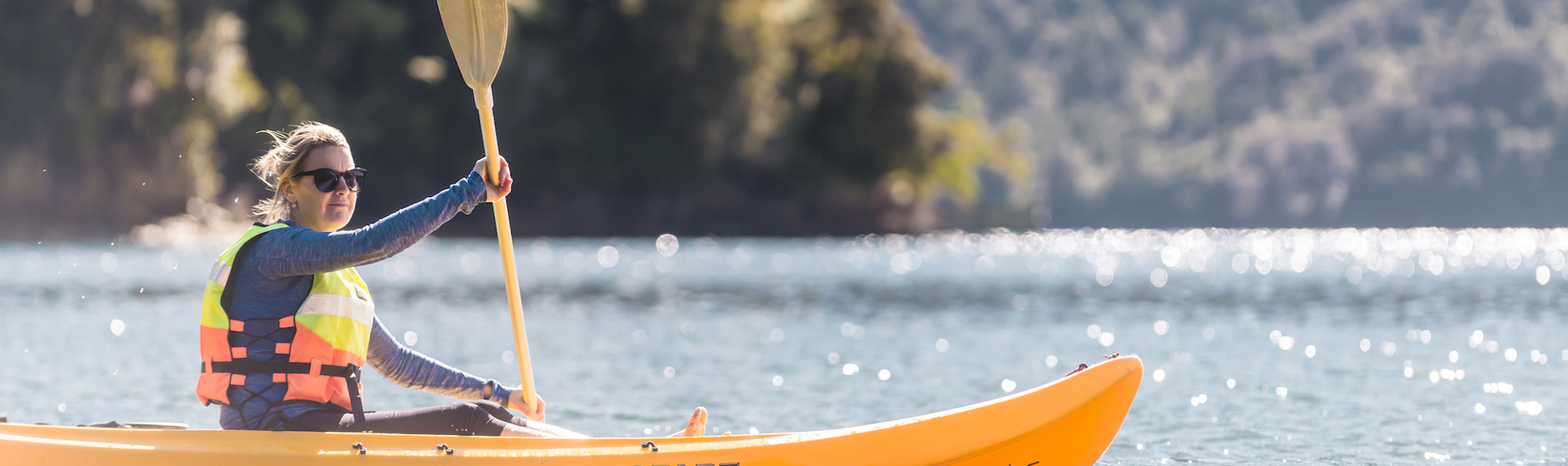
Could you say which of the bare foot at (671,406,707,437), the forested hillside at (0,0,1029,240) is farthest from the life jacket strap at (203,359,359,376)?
the forested hillside at (0,0,1029,240)

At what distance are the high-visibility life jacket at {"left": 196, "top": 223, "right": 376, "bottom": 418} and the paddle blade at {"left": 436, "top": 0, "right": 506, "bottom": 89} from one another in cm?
141

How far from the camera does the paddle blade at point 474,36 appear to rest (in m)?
6.15

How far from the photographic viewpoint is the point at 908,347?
671 inches

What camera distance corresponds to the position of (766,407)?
11.3m

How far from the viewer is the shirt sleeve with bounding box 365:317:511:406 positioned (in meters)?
5.32

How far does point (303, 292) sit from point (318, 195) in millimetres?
324

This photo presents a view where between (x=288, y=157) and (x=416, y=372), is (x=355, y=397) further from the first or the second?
(x=288, y=157)

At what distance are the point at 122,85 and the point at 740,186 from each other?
2433cm

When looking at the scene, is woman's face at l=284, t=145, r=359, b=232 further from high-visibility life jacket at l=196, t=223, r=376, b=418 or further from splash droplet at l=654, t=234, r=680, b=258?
splash droplet at l=654, t=234, r=680, b=258

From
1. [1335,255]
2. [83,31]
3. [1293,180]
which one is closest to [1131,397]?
[83,31]

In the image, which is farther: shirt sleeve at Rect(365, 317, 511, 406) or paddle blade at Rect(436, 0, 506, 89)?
paddle blade at Rect(436, 0, 506, 89)

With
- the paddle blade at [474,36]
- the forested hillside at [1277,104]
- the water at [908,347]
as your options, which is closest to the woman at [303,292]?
the paddle blade at [474,36]

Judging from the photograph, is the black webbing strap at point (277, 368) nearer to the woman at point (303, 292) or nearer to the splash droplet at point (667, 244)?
the woman at point (303, 292)

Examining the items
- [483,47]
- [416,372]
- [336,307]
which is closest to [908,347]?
[483,47]
